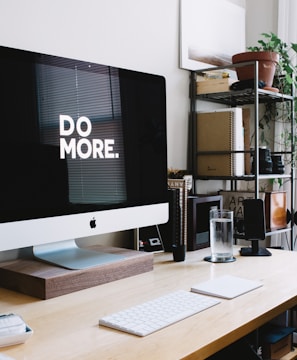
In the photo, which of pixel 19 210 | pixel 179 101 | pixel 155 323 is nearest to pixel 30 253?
pixel 19 210

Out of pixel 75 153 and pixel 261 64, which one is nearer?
pixel 75 153

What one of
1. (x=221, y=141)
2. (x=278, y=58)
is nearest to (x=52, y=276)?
(x=221, y=141)

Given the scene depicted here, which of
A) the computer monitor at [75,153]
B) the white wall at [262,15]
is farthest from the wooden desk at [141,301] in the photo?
the white wall at [262,15]

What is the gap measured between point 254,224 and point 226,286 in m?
0.51

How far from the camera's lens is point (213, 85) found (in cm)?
212

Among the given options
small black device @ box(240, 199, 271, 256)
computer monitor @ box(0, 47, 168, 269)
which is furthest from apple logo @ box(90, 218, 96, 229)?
small black device @ box(240, 199, 271, 256)

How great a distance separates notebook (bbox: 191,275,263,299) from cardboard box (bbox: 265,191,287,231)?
89 cm

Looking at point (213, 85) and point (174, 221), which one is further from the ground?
point (213, 85)

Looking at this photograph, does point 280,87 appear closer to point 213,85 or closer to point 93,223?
point 213,85

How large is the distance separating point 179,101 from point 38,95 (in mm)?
994

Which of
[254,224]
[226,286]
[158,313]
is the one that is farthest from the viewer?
[254,224]

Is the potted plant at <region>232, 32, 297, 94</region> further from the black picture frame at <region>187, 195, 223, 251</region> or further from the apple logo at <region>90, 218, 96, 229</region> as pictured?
the apple logo at <region>90, 218, 96, 229</region>

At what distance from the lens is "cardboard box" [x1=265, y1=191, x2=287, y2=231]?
2.19 metres

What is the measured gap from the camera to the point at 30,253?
1515 millimetres
